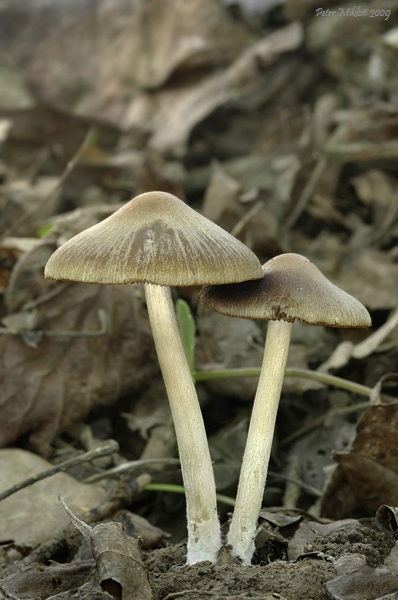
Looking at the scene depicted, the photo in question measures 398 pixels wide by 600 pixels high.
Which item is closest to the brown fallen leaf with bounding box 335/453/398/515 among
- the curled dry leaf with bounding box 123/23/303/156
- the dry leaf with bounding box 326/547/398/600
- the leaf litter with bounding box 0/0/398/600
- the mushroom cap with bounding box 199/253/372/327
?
the leaf litter with bounding box 0/0/398/600

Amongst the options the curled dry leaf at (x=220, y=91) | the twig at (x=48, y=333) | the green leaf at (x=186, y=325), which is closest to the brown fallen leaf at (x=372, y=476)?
the green leaf at (x=186, y=325)

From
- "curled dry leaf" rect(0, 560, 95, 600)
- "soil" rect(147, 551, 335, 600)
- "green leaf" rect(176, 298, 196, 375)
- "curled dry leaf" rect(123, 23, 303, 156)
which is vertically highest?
"curled dry leaf" rect(123, 23, 303, 156)

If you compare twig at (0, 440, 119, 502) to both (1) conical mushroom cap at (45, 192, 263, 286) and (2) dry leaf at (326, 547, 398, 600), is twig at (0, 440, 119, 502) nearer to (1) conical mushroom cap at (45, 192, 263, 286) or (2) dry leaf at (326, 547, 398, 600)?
(1) conical mushroom cap at (45, 192, 263, 286)

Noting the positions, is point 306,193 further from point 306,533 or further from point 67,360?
point 306,533

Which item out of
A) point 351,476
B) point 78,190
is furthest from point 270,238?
point 78,190

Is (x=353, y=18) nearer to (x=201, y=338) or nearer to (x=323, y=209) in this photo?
(x=323, y=209)

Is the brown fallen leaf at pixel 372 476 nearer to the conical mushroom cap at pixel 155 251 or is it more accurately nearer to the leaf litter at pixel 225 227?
the leaf litter at pixel 225 227
